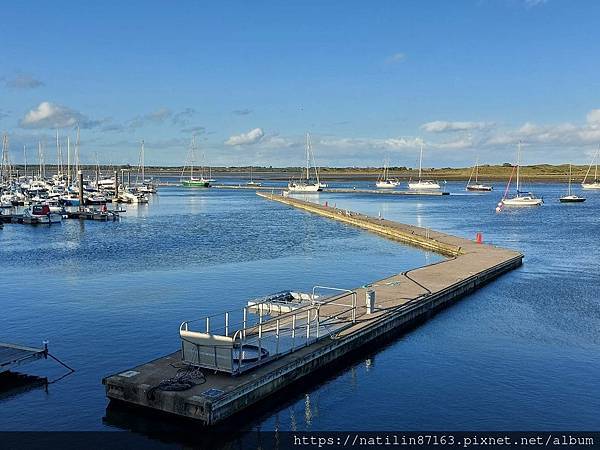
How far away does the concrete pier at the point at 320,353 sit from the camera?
16.5m

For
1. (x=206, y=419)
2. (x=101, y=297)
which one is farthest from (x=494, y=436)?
(x=101, y=297)

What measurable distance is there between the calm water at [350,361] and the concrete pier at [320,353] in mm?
649

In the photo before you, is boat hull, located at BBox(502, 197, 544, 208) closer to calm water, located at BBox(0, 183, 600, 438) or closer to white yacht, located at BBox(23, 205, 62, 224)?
calm water, located at BBox(0, 183, 600, 438)

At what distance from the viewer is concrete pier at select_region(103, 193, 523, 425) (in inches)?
649

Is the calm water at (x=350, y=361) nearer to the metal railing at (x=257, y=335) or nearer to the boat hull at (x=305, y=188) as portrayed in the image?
the metal railing at (x=257, y=335)

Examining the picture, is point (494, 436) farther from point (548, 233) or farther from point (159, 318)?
point (548, 233)

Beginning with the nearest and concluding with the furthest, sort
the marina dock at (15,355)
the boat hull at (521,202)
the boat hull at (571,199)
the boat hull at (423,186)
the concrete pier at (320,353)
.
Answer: the concrete pier at (320,353) → the marina dock at (15,355) → the boat hull at (521,202) → the boat hull at (571,199) → the boat hull at (423,186)

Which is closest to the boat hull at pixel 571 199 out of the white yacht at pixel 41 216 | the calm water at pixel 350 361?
the calm water at pixel 350 361

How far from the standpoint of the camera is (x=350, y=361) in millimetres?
22984

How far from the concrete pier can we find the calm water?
65cm

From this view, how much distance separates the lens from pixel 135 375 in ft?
58.9

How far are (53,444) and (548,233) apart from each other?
6144cm

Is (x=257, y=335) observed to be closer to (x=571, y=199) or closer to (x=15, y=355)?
(x=15, y=355)

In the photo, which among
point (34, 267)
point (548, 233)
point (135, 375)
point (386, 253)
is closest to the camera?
point (135, 375)
